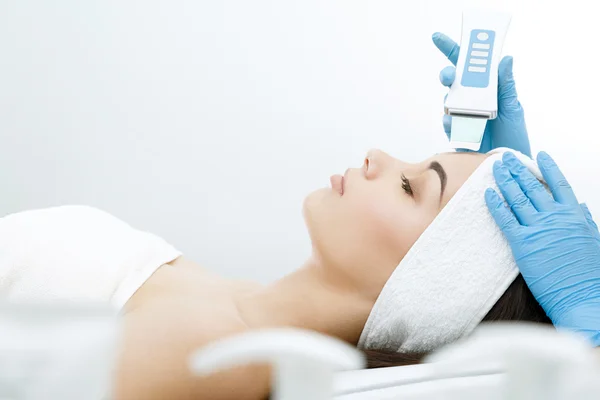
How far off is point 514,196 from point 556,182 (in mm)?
106

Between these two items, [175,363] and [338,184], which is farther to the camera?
[338,184]

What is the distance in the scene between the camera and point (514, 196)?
120 centimetres

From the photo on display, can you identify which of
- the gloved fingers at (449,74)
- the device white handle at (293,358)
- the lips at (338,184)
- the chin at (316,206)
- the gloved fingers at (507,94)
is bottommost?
the chin at (316,206)

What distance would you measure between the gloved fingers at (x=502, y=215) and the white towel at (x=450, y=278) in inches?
0.5

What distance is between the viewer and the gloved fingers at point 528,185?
123cm

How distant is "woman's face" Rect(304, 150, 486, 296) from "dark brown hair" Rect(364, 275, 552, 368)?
0.39ft

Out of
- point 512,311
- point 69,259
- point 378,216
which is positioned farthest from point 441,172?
point 69,259

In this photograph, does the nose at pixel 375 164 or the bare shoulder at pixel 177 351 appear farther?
the nose at pixel 375 164

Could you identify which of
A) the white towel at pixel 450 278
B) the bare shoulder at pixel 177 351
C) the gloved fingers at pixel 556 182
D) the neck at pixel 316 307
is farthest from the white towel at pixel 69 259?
the gloved fingers at pixel 556 182

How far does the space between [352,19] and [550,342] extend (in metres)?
1.57

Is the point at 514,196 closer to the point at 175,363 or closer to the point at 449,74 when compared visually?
the point at 449,74

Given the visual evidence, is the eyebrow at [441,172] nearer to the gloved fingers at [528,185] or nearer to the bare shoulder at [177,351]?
the gloved fingers at [528,185]

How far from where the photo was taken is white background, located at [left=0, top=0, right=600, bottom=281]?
1837 millimetres

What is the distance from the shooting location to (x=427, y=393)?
2.68 feet
